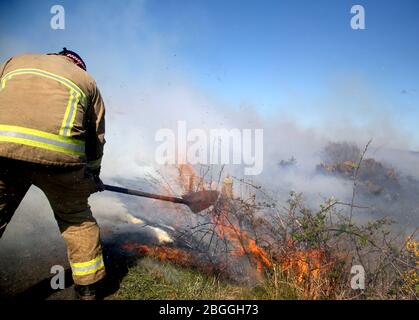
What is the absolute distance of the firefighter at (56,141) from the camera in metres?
2.01

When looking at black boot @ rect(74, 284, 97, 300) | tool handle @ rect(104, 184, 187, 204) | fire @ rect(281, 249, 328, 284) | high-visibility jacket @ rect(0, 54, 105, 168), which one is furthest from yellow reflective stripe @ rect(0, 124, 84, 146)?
fire @ rect(281, 249, 328, 284)

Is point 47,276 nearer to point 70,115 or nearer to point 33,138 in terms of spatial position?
point 33,138

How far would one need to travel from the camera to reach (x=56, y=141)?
208 cm

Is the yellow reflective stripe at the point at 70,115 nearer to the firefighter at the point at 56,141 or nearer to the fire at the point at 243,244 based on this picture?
the firefighter at the point at 56,141

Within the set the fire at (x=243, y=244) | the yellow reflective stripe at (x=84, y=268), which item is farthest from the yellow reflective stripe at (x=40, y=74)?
the fire at (x=243, y=244)

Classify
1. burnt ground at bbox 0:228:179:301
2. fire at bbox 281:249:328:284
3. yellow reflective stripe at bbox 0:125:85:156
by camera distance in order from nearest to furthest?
yellow reflective stripe at bbox 0:125:85:156 < burnt ground at bbox 0:228:179:301 < fire at bbox 281:249:328:284

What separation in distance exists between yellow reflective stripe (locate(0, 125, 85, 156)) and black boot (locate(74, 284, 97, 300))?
3.93 feet

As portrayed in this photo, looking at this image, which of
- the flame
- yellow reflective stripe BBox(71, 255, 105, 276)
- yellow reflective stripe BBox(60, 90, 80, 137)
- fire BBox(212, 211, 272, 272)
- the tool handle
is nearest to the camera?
yellow reflective stripe BBox(60, 90, 80, 137)

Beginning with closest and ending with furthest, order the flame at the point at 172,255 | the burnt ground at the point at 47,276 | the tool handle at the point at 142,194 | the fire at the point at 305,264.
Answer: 1. the burnt ground at the point at 47,276
2. the fire at the point at 305,264
3. the tool handle at the point at 142,194
4. the flame at the point at 172,255

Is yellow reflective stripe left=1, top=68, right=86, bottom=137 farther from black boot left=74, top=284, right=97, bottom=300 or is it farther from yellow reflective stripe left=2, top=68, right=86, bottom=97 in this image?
black boot left=74, top=284, right=97, bottom=300

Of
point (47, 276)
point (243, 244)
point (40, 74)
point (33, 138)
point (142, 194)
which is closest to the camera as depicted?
point (33, 138)

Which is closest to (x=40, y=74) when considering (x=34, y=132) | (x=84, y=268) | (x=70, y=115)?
(x=70, y=115)

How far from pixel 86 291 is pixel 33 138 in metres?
1.39

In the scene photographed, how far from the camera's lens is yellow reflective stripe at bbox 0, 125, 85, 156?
1.97 metres
